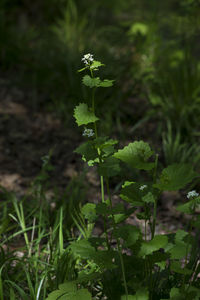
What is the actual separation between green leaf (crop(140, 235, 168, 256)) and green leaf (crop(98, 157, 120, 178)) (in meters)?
0.25

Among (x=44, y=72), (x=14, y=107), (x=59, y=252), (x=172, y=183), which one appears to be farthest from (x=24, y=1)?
(x=172, y=183)

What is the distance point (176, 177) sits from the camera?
120 cm

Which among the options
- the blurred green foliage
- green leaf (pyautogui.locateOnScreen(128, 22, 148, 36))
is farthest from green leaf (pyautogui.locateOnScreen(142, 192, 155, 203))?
green leaf (pyautogui.locateOnScreen(128, 22, 148, 36))

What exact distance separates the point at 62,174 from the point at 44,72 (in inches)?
53.1

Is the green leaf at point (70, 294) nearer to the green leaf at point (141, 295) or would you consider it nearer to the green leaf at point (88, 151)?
the green leaf at point (141, 295)

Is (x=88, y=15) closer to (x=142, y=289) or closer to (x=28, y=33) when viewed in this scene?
(x=28, y=33)

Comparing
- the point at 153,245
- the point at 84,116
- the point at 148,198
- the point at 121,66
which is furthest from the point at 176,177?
the point at 121,66

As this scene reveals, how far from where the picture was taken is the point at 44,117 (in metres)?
3.48

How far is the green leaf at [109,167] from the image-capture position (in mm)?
1282

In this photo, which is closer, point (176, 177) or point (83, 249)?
point (176, 177)

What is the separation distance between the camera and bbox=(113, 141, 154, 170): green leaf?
3.98 feet

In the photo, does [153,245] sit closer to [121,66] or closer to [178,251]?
[178,251]

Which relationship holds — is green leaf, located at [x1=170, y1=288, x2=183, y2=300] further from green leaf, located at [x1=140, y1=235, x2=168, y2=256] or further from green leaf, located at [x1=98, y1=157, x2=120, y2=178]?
green leaf, located at [x1=98, y1=157, x2=120, y2=178]

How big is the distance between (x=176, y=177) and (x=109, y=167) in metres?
0.26
